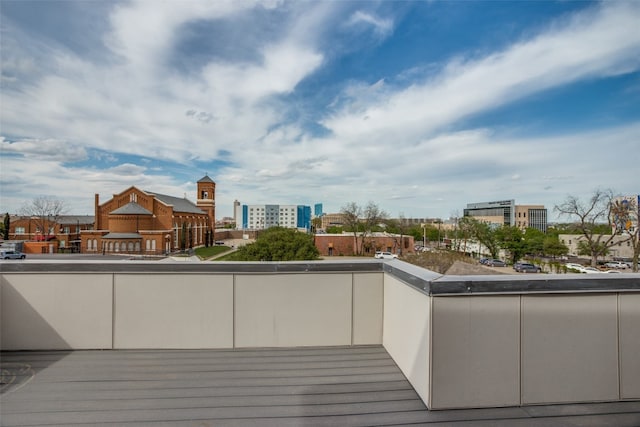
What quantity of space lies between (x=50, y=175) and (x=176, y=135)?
16.7 metres

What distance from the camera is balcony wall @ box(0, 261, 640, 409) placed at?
2.01 m

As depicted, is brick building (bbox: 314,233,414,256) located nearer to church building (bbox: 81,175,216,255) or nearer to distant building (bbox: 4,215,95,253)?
church building (bbox: 81,175,216,255)

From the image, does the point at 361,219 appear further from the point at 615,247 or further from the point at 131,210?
the point at 615,247

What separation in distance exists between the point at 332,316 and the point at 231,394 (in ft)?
3.69

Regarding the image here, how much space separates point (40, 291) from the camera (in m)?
2.75

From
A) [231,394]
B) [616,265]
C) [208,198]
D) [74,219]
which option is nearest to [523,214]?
[616,265]

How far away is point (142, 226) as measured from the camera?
39.0m

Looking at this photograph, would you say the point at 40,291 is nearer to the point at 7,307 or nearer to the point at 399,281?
the point at 7,307

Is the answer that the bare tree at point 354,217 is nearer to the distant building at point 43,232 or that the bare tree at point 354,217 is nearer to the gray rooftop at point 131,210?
the gray rooftop at point 131,210

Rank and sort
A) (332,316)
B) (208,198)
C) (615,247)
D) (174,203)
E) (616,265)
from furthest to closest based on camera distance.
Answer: (208,198), (174,203), (615,247), (616,265), (332,316)

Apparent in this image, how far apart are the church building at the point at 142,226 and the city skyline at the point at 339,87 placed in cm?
346

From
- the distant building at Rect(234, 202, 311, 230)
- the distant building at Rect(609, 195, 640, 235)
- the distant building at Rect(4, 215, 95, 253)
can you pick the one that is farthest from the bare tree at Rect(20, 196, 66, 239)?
the distant building at Rect(609, 195, 640, 235)

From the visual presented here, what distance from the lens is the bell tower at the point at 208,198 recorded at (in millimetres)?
56344

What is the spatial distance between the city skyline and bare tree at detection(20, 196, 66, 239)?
4.39 feet
